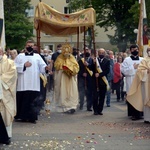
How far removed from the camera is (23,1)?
4544 cm

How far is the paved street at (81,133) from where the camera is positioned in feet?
33.0

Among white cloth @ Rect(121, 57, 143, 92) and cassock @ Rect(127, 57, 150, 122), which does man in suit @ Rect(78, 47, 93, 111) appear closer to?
white cloth @ Rect(121, 57, 143, 92)

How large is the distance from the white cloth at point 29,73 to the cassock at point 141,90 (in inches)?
91.3

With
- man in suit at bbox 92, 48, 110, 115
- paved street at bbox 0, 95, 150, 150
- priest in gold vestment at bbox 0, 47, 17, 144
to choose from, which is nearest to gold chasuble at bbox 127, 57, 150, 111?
paved street at bbox 0, 95, 150, 150

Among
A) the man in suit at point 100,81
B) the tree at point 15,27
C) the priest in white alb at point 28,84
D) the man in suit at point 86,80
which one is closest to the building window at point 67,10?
the tree at point 15,27

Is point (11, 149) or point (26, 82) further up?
point (26, 82)

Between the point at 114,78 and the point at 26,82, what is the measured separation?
7094 mm

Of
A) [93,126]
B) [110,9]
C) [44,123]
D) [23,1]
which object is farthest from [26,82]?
[110,9]

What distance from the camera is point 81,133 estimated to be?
1159 centimetres

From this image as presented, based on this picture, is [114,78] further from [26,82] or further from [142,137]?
[142,137]

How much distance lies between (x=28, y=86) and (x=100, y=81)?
8.13 feet

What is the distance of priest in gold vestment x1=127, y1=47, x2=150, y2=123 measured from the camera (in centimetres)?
1299

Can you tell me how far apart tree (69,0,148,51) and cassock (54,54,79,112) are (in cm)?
3348

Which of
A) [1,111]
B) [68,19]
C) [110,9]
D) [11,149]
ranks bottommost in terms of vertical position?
[11,149]
